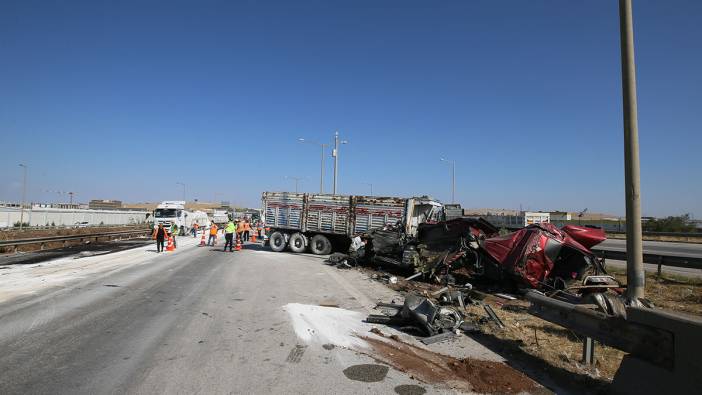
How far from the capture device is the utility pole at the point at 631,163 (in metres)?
6.05

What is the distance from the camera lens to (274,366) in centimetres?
489

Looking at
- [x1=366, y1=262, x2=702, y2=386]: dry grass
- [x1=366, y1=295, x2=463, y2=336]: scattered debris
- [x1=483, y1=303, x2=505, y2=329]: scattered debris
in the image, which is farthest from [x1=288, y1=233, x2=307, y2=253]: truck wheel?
[x1=483, y1=303, x2=505, y2=329]: scattered debris

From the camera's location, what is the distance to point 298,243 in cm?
2086

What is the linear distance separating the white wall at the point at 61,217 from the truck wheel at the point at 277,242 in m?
23.3

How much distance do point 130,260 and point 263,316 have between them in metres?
10.9

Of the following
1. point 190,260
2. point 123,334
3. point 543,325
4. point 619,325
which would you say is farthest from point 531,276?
point 190,260

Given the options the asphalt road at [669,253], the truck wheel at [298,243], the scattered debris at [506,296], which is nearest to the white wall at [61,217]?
the truck wheel at [298,243]

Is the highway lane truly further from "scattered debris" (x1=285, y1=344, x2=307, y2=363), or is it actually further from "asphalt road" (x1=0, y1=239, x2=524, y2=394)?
"scattered debris" (x1=285, y1=344, x2=307, y2=363)

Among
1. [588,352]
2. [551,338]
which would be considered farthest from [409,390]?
[551,338]

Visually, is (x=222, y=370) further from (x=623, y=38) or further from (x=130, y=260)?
(x=130, y=260)

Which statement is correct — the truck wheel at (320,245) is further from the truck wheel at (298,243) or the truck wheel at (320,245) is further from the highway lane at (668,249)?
the highway lane at (668,249)

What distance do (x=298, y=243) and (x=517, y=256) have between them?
13.0 meters

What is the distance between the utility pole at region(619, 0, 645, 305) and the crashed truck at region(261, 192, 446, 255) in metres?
11.4

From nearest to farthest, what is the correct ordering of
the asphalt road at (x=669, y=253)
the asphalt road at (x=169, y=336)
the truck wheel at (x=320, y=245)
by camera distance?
1. the asphalt road at (x=169, y=336)
2. the asphalt road at (x=669, y=253)
3. the truck wheel at (x=320, y=245)
